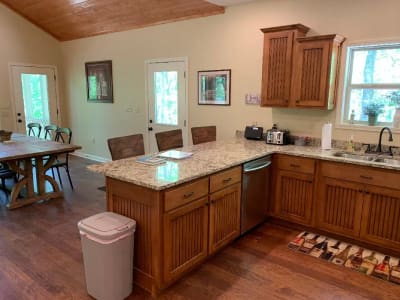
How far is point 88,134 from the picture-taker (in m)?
6.75

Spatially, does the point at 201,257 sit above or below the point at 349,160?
below

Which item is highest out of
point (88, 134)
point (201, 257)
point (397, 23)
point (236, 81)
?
point (397, 23)

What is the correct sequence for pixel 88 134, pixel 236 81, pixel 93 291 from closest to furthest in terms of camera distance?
pixel 93 291 < pixel 236 81 < pixel 88 134


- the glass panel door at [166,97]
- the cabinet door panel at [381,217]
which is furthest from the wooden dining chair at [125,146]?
the cabinet door panel at [381,217]

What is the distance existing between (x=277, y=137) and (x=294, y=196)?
2.54 feet

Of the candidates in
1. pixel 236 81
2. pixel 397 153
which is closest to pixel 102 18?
pixel 236 81

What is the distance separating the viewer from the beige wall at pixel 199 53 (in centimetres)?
334

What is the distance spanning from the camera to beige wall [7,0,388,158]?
132 inches

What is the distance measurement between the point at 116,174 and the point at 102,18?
161 inches

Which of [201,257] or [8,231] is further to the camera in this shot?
[8,231]

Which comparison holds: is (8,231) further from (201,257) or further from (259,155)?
(259,155)

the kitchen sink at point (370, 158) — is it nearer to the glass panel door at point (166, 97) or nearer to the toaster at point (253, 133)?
the toaster at point (253, 133)

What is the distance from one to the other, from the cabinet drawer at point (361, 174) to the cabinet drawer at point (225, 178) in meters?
0.92

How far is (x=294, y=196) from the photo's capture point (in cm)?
334
